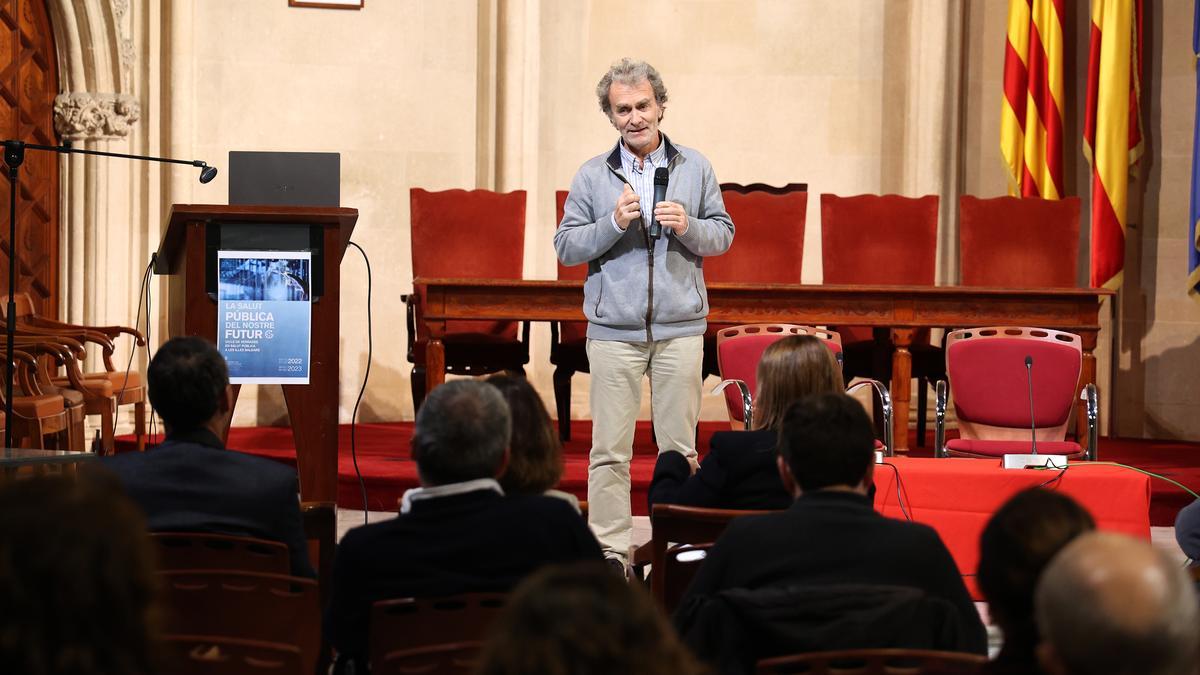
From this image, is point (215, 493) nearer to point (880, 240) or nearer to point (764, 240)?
point (764, 240)

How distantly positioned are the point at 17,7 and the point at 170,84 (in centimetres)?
89

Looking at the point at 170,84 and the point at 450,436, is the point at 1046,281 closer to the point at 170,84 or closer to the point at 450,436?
the point at 170,84

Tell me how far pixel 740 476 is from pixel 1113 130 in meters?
5.50

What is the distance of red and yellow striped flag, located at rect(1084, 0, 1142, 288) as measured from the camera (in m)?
7.55

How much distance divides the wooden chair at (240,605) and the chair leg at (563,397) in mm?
4486

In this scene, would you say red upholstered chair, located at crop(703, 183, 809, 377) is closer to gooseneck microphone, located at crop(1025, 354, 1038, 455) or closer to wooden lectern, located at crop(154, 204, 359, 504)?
gooseneck microphone, located at crop(1025, 354, 1038, 455)

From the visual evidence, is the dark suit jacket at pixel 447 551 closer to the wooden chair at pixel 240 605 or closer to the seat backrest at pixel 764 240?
the wooden chair at pixel 240 605

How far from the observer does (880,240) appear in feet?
23.1

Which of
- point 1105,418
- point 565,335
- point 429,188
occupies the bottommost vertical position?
point 1105,418

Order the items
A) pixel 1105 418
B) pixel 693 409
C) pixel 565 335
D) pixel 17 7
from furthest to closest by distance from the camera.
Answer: pixel 1105 418 → pixel 17 7 → pixel 565 335 → pixel 693 409

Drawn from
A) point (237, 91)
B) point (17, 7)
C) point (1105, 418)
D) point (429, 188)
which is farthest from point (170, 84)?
point (1105, 418)

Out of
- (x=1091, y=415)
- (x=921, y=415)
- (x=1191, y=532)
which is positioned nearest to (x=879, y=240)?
(x=921, y=415)

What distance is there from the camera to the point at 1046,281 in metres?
6.97

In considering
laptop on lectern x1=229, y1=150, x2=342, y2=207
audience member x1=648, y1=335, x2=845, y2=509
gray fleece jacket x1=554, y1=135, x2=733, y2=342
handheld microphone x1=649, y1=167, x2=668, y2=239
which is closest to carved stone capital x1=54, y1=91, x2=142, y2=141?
laptop on lectern x1=229, y1=150, x2=342, y2=207
